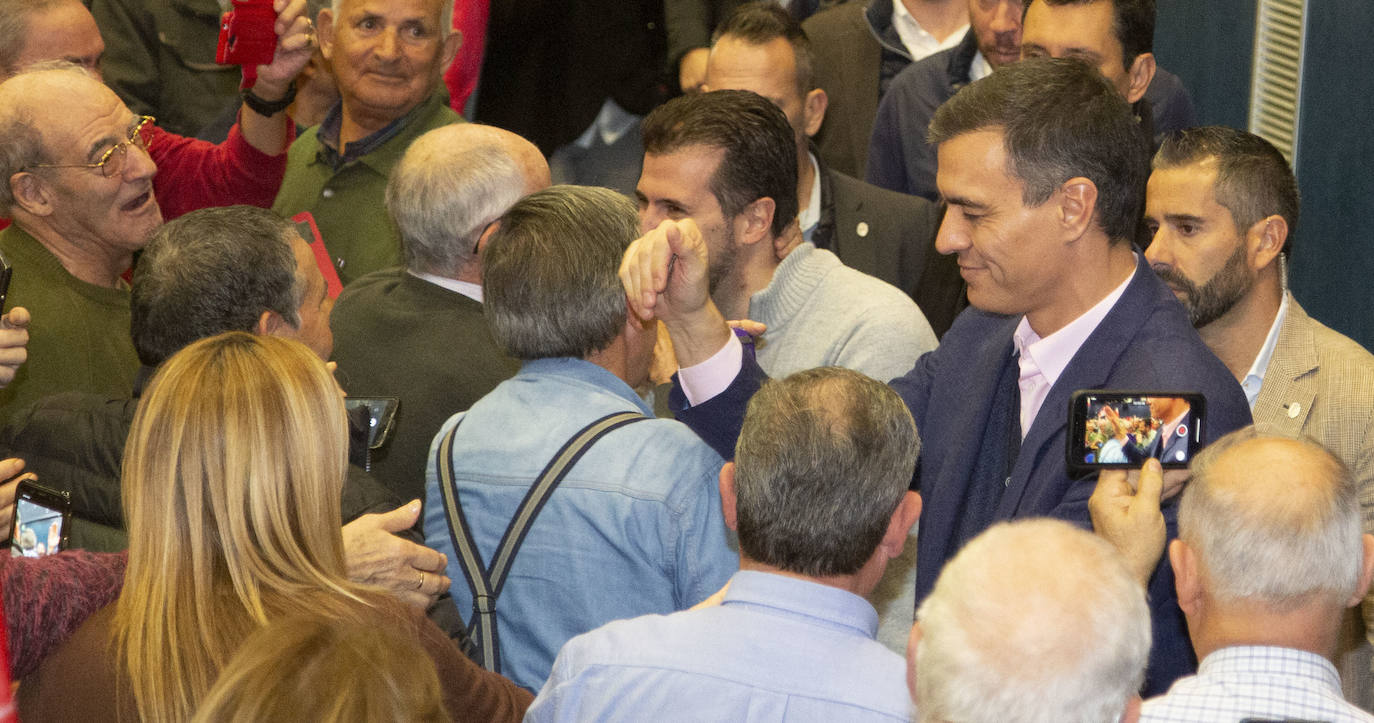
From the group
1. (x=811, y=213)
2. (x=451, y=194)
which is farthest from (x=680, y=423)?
(x=811, y=213)

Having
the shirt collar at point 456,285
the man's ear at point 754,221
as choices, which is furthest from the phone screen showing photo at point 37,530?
the man's ear at point 754,221

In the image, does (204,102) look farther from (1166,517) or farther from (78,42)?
(1166,517)

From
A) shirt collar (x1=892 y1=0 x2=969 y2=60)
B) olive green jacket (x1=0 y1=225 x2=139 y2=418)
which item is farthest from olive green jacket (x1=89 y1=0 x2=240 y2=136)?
shirt collar (x1=892 y1=0 x2=969 y2=60)

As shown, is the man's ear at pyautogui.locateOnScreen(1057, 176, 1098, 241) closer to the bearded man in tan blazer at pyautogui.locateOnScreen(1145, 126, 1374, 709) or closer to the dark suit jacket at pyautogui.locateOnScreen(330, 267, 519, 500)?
the bearded man in tan blazer at pyautogui.locateOnScreen(1145, 126, 1374, 709)

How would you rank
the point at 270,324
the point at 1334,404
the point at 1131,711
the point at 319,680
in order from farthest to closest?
the point at 1334,404
the point at 270,324
the point at 1131,711
the point at 319,680

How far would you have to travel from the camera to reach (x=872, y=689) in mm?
1988

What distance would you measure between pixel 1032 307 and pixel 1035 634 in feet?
3.94

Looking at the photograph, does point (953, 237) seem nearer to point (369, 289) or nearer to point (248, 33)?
point (369, 289)

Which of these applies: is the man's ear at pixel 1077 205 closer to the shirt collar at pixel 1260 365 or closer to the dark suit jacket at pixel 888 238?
the shirt collar at pixel 1260 365

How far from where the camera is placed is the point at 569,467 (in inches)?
101

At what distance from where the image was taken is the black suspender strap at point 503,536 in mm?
2574

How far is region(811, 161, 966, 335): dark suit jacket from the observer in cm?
450

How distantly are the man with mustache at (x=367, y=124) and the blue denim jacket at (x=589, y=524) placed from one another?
6.52 feet

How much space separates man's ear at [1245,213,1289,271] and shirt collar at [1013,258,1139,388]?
1.11 metres
